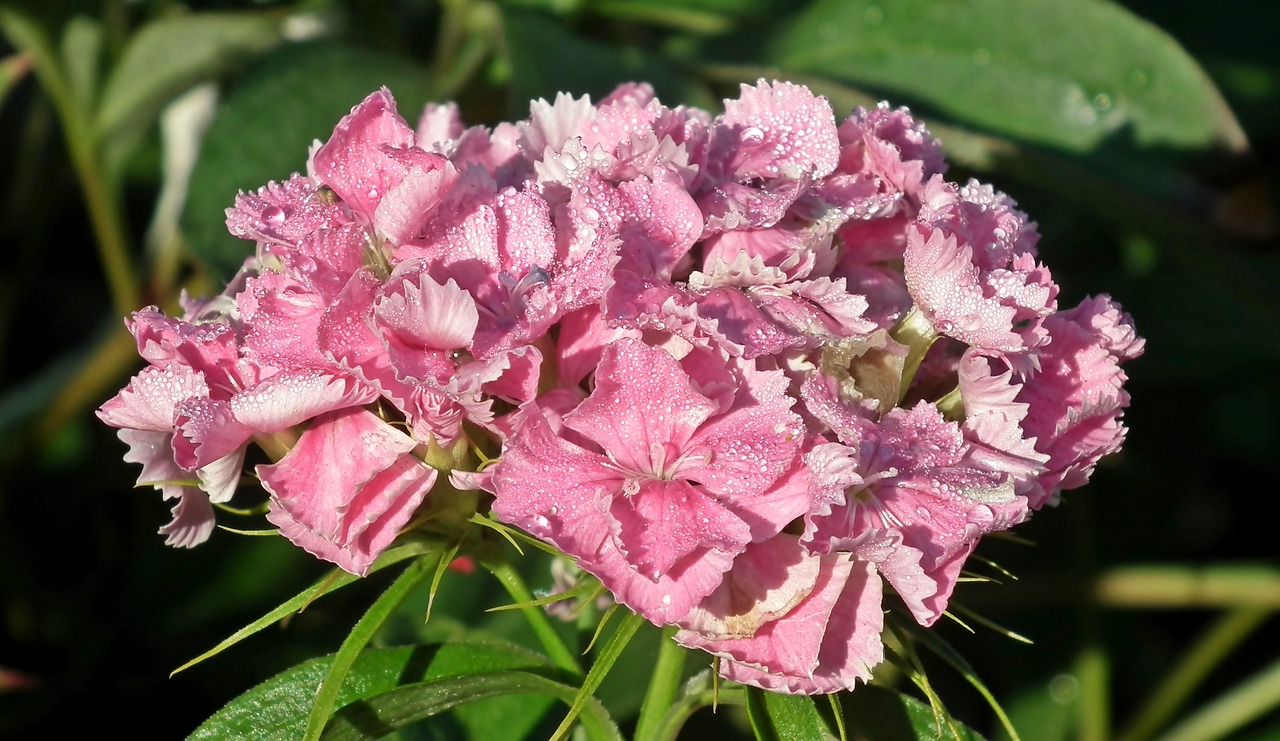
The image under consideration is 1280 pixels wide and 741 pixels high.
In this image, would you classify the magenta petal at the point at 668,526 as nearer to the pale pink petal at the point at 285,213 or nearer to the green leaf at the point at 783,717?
the green leaf at the point at 783,717

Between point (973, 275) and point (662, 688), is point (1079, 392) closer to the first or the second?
point (973, 275)

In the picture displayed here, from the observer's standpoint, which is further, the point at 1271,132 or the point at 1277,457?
the point at 1277,457

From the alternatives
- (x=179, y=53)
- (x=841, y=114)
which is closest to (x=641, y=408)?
(x=841, y=114)

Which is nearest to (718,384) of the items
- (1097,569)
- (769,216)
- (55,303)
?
(769,216)

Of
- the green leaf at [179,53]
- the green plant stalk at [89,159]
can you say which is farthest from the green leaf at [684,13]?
the green plant stalk at [89,159]

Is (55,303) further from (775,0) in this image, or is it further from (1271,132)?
(1271,132)

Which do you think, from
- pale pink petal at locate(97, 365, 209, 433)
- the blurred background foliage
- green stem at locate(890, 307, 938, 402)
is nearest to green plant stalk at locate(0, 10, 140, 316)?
the blurred background foliage
